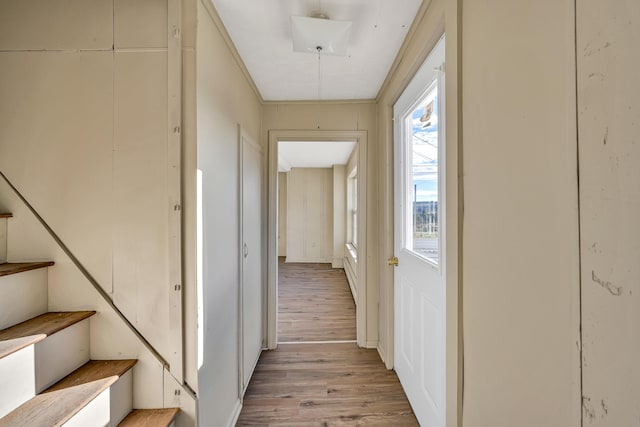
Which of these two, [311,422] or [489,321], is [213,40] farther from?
[311,422]

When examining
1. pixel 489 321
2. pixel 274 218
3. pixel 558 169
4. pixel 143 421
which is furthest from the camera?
pixel 274 218

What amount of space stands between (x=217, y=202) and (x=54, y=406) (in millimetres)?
951

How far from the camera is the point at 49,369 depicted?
0.95m

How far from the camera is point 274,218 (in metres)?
2.39

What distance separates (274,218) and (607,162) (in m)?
2.18

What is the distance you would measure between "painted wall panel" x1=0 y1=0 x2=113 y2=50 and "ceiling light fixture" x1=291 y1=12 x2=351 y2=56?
872 mm

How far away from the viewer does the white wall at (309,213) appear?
6.20m

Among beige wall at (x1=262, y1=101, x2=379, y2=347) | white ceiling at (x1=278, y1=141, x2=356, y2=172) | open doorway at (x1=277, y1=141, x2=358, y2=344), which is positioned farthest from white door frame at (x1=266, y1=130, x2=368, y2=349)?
white ceiling at (x1=278, y1=141, x2=356, y2=172)

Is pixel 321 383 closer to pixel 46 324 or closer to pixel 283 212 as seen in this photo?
pixel 46 324

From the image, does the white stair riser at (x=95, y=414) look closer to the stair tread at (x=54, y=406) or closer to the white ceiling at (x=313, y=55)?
the stair tread at (x=54, y=406)

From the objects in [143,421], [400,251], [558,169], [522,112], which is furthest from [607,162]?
[143,421]

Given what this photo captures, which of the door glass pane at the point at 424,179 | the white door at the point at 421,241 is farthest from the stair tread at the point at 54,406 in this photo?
the door glass pane at the point at 424,179

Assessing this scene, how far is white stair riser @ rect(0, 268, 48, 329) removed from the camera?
0.97 metres

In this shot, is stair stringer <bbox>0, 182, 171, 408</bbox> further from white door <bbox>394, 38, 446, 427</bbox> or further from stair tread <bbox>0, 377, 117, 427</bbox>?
white door <bbox>394, 38, 446, 427</bbox>
